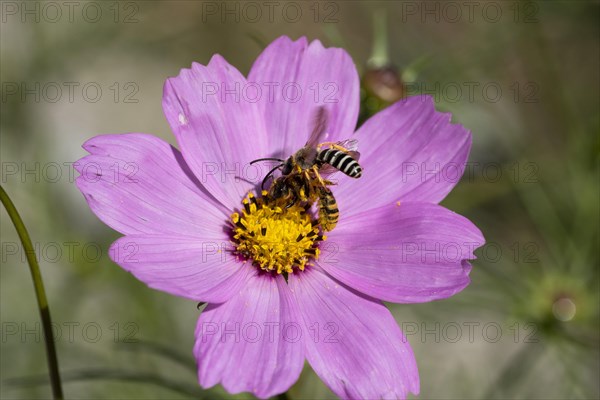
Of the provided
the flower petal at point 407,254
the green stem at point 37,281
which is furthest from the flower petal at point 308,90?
the green stem at point 37,281

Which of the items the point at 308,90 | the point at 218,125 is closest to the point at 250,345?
the point at 218,125

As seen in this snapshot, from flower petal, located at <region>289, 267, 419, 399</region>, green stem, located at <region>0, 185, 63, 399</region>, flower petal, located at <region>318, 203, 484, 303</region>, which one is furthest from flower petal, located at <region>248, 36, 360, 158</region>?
green stem, located at <region>0, 185, 63, 399</region>

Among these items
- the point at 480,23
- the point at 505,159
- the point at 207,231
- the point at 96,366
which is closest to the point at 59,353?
the point at 96,366

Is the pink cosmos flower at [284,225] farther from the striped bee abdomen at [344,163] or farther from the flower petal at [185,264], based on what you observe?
the striped bee abdomen at [344,163]

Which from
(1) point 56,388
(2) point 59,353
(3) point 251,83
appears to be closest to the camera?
(1) point 56,388

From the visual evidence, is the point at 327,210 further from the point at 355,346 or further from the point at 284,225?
the point at 355,346

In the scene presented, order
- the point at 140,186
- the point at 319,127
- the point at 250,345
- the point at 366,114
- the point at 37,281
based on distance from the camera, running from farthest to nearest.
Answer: the point at 366,114 < the point at 319,127 < the point at 140,186 < the point at 250,345 < the point at 37,281

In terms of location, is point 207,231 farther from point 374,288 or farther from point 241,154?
point 374,288
